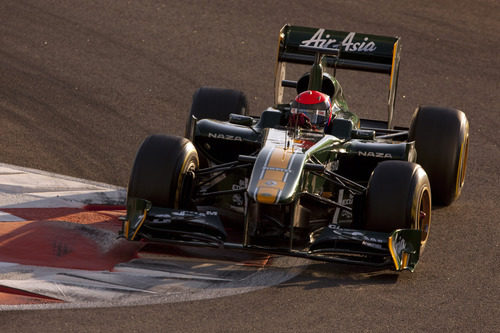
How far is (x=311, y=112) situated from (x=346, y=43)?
2.18 meters

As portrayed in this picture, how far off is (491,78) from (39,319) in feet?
39.7

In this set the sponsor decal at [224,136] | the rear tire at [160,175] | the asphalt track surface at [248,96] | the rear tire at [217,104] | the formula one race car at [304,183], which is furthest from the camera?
the rear tire at [217,104]

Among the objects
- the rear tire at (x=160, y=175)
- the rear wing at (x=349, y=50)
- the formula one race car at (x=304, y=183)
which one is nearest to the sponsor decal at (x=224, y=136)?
the formula one race car at (x=304, y=183)

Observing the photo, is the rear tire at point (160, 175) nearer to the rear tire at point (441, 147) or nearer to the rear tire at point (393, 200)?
the rear tire at point (393, 200)

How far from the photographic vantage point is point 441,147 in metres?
11.5

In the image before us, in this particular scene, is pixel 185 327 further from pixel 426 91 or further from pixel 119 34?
pixel 119 34

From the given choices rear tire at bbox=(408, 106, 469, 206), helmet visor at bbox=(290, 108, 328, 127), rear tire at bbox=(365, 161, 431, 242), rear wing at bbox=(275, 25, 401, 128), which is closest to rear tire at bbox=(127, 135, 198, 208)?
helmet visor at bbox=(290, 108, 328, 127)

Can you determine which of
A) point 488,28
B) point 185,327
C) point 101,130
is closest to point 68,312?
point 185,327

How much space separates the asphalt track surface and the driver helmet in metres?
1.68

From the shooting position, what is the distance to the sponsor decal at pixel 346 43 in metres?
12.6

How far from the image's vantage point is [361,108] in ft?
52.5

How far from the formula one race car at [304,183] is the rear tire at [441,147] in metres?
0.01

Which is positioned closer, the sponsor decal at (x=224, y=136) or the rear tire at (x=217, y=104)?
the sponsor decal at (x=224, y=136)

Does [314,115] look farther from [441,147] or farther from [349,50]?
[349,50]
